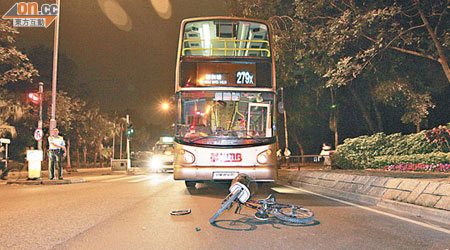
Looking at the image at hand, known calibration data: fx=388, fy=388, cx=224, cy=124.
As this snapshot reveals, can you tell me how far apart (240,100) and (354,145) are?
1167 centimetres

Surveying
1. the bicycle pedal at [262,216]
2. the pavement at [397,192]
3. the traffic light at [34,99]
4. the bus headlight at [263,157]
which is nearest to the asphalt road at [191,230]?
the bicycle pedal at [262,216]

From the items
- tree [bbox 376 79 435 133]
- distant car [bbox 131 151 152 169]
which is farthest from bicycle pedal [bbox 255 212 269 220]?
distant car [bbox 131 151 152 169]

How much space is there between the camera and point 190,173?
978 cm

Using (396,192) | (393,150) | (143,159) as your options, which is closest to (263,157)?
(396,192)

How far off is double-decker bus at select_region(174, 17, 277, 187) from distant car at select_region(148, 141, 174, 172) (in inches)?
675

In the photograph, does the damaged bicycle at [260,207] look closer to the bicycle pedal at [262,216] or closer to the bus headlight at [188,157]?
the bicycle pedal at [262,216]

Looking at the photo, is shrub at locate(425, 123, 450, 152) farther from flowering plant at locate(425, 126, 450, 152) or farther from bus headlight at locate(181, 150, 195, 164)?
bus headlight at locate(181, 150, 195, 164)

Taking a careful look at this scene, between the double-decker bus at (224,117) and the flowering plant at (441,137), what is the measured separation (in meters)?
9.08

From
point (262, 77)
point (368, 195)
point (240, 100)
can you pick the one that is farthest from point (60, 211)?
point (368, 195)

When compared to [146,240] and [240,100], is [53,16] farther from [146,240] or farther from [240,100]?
[146,240]

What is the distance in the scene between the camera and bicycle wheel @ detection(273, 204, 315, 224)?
6137mm

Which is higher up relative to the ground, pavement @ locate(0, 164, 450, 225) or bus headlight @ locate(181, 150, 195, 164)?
bus headlight @ locate(181, 150, 195, 164)

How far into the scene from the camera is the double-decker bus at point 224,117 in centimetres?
979

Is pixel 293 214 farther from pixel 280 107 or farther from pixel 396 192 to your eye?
pixel 280 107
